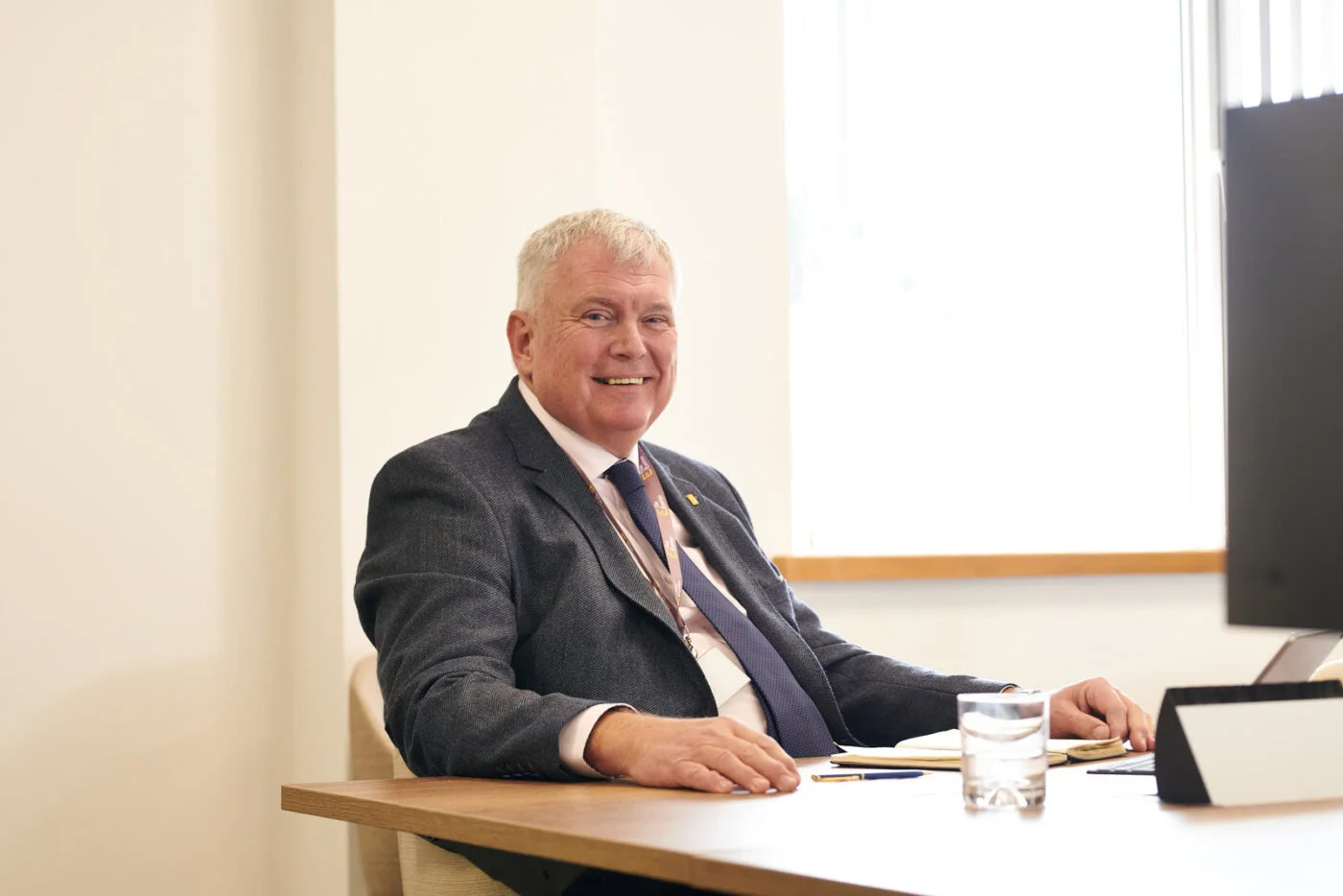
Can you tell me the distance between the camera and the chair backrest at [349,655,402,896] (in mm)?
2406

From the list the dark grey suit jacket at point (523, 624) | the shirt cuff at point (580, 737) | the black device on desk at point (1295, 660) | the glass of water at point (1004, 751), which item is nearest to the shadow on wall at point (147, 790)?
the dark grey suit jacket at point (523, 624)

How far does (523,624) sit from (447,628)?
195 millimetres

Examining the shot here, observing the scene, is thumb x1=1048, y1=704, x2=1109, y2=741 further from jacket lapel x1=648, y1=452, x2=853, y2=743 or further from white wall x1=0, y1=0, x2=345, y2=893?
white wall x1=0, y1=0, x2=345, y2=893

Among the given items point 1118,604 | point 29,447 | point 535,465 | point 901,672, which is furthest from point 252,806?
point 1118,604

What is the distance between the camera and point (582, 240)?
2.14 meters

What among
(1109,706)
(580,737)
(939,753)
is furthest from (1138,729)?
(580,737)

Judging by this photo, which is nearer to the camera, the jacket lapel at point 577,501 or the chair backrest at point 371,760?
the jacket lapel at point 577,501

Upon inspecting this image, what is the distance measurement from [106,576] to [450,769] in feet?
4.26

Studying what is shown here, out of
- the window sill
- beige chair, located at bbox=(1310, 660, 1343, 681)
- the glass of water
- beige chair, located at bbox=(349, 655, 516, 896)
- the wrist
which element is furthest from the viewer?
the window sill

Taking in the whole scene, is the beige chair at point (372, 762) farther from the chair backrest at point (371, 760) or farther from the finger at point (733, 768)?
the finger at point (733, 768)

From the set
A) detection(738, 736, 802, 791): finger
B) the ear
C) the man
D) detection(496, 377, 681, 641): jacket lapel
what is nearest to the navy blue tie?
the man

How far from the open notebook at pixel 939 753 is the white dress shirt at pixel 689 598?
23 cm

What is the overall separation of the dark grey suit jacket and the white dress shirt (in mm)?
26

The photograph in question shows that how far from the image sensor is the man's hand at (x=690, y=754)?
1305mm
